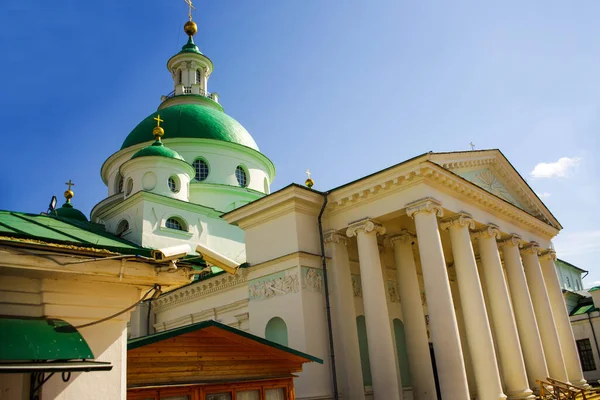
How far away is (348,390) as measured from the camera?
49.4 feet

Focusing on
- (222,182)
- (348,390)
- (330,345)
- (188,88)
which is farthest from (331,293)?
(188,88)

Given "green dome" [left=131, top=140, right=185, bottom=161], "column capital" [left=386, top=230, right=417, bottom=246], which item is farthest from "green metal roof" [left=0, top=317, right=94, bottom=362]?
"green dome" [left=131, top=140, right=185, bottom=161]

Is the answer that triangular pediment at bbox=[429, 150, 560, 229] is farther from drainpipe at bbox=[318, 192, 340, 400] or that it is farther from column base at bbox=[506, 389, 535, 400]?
column base at bbox=[506, 389, 535, 400]

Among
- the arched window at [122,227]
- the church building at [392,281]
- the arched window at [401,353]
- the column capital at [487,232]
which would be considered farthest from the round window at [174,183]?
the column capital at [487,232]

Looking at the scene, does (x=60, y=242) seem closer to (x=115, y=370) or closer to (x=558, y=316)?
(x=115, y=370)

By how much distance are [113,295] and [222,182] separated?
880 inches

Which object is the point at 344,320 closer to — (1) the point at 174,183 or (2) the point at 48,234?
(2) the point at 48,234

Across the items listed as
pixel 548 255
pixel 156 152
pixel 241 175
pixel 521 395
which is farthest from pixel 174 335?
pixel 241 175

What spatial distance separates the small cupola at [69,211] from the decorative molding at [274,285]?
14215 mm

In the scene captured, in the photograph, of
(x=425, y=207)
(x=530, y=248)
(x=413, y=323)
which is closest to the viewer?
(x=425, y=207)

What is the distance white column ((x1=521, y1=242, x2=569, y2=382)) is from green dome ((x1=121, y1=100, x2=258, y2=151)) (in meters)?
16.0

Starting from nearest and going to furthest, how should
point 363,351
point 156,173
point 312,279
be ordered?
point 312,279
point 363,351
point 156,173

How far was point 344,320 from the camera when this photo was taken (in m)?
15.9

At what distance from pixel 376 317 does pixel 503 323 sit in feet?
15.5
